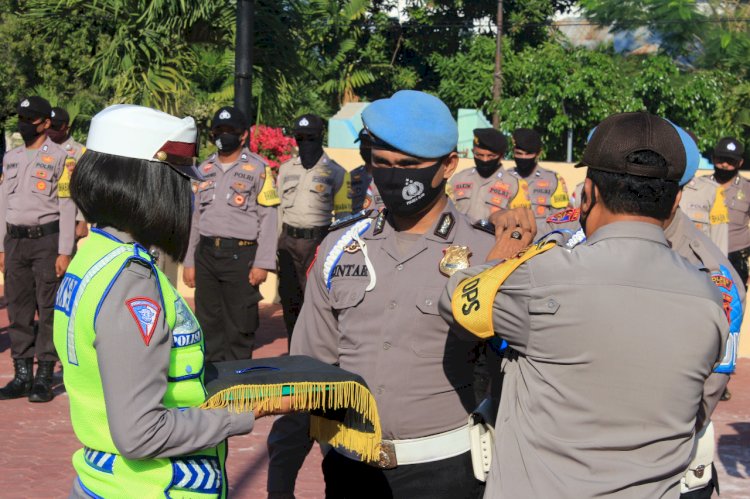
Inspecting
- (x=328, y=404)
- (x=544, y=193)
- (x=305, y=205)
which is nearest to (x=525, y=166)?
(x=544, y=193)

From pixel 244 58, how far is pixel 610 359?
7.51 meters

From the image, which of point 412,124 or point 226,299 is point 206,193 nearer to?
point 226,299

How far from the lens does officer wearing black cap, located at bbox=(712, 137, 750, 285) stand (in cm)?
1073

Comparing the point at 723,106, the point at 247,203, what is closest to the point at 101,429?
the point at 247,203

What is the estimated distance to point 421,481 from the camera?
10.4 ft

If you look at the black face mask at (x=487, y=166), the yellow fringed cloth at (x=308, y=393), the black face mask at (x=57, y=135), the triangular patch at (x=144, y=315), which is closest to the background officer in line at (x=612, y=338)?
the yellow fringed cloth at (x=308, y=393)

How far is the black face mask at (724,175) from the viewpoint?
35.4 ft

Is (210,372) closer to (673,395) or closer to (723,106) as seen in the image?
(673,395)

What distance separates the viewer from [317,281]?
351 cm

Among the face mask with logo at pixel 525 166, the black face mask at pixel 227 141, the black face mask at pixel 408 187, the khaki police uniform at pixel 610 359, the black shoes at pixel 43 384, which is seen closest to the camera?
the khaki police uniform at pixel 610 359

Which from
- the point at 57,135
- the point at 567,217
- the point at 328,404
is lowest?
the point at 57,135

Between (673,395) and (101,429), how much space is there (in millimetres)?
1373

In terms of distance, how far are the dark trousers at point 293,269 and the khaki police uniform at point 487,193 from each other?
1.84m

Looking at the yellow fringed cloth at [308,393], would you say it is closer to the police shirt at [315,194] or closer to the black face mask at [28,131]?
the black face mask at [28,131]
